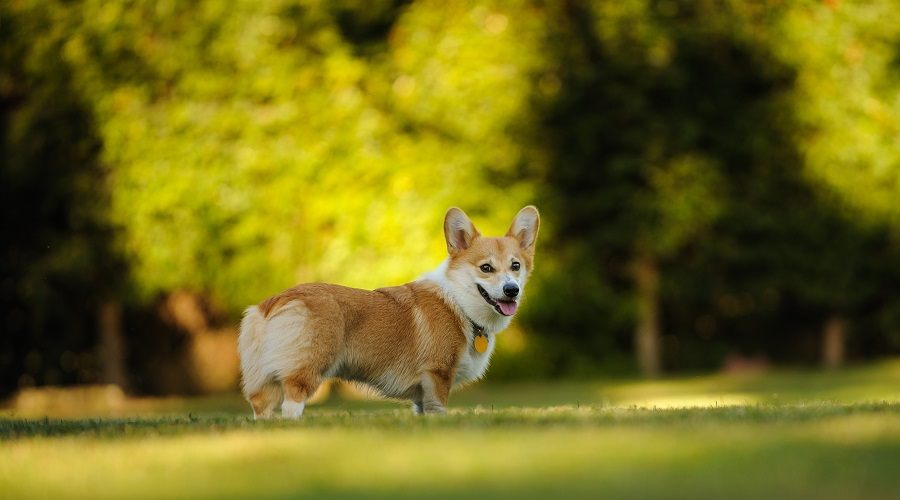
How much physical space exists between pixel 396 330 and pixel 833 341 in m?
11.2

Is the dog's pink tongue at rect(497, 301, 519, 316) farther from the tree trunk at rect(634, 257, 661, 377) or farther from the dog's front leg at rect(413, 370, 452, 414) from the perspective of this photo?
the tree trunk at rect(634, 257, 661, 377)

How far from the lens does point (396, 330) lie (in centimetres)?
718

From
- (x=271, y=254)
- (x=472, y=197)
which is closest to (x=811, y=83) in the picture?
(x=472, y=197)

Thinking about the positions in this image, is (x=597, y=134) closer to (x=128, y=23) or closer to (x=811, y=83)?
(x=811, y=83)

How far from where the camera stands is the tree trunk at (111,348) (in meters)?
15.3

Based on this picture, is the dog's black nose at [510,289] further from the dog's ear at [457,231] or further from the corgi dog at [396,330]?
the dog's ear at [457,231]

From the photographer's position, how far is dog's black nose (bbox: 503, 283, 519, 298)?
23.8 ft

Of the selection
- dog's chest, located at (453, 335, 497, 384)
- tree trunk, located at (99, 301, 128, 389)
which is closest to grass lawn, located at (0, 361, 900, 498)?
dog's chest, located at (453, 335, 497, 384)

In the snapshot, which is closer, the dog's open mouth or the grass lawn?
the grass lawn

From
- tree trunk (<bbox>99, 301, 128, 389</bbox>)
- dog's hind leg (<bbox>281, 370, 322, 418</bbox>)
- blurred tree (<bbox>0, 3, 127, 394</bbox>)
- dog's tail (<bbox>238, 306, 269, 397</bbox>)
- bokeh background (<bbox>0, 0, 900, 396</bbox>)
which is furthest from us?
tree trunk (<bbox>99, 301, 128, 389</bbox>)

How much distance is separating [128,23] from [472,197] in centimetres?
396

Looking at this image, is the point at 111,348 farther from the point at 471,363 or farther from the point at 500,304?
the point at 500,304

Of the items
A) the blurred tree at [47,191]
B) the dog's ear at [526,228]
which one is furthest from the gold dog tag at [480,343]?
the blurred tree at [47,191]

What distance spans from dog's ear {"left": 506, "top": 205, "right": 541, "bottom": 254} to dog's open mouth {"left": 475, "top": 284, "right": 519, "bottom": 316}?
0.52m
